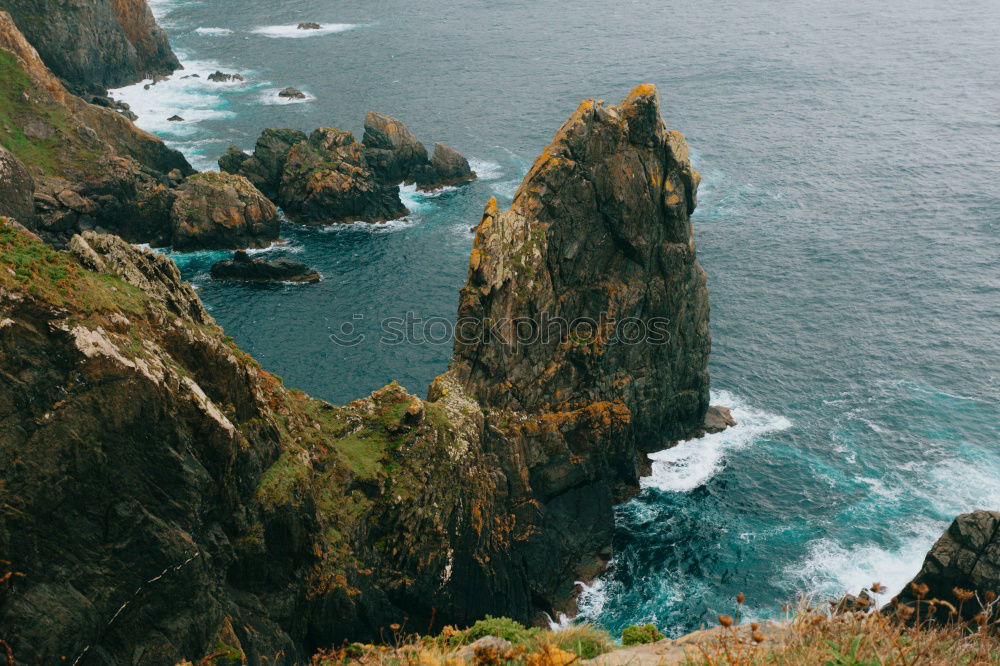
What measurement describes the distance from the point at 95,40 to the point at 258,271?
227 feet

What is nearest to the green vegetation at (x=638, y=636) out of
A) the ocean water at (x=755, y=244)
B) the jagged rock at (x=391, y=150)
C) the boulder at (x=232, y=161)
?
the ocean water at (x=755, y=244)

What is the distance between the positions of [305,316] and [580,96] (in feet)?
247

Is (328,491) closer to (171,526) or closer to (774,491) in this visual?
(171,526)

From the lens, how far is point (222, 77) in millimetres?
146125

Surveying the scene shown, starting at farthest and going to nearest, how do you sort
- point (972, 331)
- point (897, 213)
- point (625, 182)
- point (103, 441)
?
point (897, 213) < point (972, 331) < point (625, 182) < point (103, 441)

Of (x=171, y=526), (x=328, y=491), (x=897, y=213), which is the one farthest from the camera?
(x=897, y=213)

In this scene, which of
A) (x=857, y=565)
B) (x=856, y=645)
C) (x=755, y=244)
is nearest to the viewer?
(x=856, y=645)

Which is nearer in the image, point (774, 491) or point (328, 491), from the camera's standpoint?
point (328, 491)

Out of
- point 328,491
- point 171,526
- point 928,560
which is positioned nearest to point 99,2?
point 328,491

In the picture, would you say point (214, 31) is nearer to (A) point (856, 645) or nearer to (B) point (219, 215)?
(B) point (219, 215)

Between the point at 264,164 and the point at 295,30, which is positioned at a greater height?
the point at 295,30

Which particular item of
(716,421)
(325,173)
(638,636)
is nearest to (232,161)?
(325,173)

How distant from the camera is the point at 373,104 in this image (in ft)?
431

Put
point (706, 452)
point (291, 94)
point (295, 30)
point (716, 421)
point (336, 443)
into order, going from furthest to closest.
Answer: point (295, 30) → point (291, 94) → point (716, 421) → point (706, 452) → point (336, 443)
